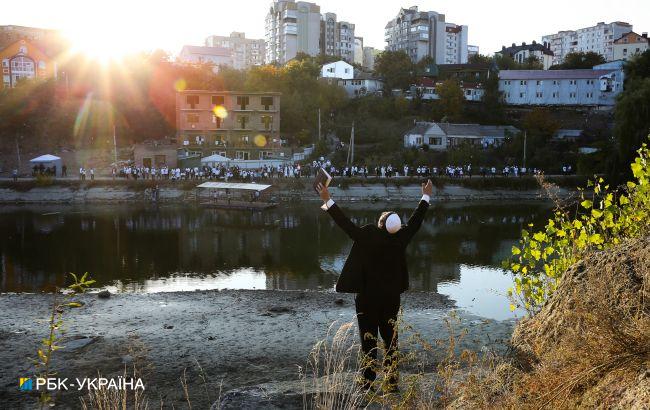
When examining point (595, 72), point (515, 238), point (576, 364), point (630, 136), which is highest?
point (595, 72)

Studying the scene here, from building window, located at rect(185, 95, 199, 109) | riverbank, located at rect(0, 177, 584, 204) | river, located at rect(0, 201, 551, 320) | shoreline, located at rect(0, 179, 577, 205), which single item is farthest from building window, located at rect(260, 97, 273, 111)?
river, located at rect(0, 201, 551, 320)

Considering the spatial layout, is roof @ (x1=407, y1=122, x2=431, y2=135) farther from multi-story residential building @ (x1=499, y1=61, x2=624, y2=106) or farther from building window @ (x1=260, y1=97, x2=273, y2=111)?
multi-story residential building @ (x1=499, y1=61, x2=624, y2=106)

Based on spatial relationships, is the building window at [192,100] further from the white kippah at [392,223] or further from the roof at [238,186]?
the white kippah at [392,223]

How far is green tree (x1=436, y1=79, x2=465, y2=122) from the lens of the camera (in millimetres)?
72062

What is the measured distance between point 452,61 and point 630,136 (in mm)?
80338

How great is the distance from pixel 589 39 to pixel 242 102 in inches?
3984

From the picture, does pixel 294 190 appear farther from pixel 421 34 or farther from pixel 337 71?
pixel 421 34

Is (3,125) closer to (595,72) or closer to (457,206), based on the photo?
(457,206)

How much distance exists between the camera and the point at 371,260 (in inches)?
245

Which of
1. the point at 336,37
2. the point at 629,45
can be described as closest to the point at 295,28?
the point at 336,37

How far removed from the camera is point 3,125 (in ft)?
189

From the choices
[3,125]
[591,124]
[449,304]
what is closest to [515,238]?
[449,304]

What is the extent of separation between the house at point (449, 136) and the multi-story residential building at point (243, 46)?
82780 mm

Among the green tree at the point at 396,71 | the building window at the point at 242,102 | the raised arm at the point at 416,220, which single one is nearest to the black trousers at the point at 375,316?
the raised arm at the point at 416,220
